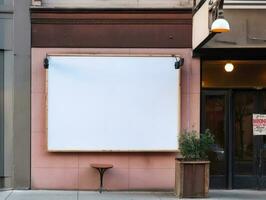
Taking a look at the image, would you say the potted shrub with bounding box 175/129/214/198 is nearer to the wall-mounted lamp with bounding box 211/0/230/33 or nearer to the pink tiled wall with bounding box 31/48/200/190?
the pink tiled wall with bounding box 31/48/200/190

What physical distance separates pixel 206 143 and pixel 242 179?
2.24 metres

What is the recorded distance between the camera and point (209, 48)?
1370 cm

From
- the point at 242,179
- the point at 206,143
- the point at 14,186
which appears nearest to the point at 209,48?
the point at 206,143

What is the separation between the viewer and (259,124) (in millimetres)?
14203

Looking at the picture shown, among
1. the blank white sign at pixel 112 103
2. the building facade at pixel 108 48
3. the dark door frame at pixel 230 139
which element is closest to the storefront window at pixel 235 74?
the dark door frame at pixel 230 139

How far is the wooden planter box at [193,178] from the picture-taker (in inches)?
493

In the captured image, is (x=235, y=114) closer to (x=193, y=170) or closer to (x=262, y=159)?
(x=262, y=159)

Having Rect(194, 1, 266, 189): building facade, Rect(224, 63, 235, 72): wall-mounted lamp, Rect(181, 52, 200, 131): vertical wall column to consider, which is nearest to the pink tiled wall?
Rect(181, 52, 200, 131): vertical wall column

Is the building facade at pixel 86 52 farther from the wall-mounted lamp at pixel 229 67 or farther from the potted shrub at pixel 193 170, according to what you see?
the potted shrub at pixel 193 170

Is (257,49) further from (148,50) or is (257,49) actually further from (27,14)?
(27,14)

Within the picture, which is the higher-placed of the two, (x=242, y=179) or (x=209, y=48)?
(x=209, y=48)

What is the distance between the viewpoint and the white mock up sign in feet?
46.6

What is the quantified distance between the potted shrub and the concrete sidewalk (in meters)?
0.32

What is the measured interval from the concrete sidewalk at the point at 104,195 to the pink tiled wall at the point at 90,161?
302 millimetres
